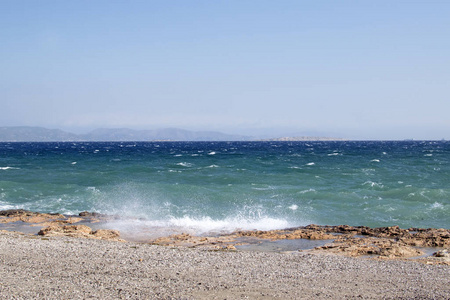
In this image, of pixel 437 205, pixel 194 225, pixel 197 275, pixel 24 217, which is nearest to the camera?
pixel 197 275

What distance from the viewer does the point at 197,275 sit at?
40.5 feet

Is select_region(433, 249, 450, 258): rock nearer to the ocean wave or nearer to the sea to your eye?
the sea

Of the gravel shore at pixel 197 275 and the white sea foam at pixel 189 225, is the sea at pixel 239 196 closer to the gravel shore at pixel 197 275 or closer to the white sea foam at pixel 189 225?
the white sea foam at pixel 189 225

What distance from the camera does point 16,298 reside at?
32.2 ft

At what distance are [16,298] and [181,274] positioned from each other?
4527mm

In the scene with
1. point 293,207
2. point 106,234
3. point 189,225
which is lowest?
point 189,225

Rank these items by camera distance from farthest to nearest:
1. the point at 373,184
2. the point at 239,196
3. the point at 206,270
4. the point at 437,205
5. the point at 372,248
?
the point at 373,184 → the point at 239,196 → the point at 437,205 → the point at 372,248 → the point at 206,270

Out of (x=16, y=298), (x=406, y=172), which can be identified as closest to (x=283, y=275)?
(x=16, y=298)

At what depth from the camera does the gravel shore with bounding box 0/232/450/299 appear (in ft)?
34.9

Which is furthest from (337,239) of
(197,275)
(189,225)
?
(197,275)

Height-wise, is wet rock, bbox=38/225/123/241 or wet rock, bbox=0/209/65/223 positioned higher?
wet rock, bbox=38/225/123/241

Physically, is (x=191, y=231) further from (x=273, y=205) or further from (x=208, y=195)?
(x=208, y=195)

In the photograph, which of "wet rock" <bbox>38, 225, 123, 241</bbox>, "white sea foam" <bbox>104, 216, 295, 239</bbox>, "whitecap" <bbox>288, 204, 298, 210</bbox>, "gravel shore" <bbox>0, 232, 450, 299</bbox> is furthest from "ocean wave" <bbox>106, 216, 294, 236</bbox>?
"gravel shore" <bbox>0, 232, 450, 299</bbox>

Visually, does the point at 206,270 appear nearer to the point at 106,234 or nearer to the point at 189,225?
the point at 106,234
